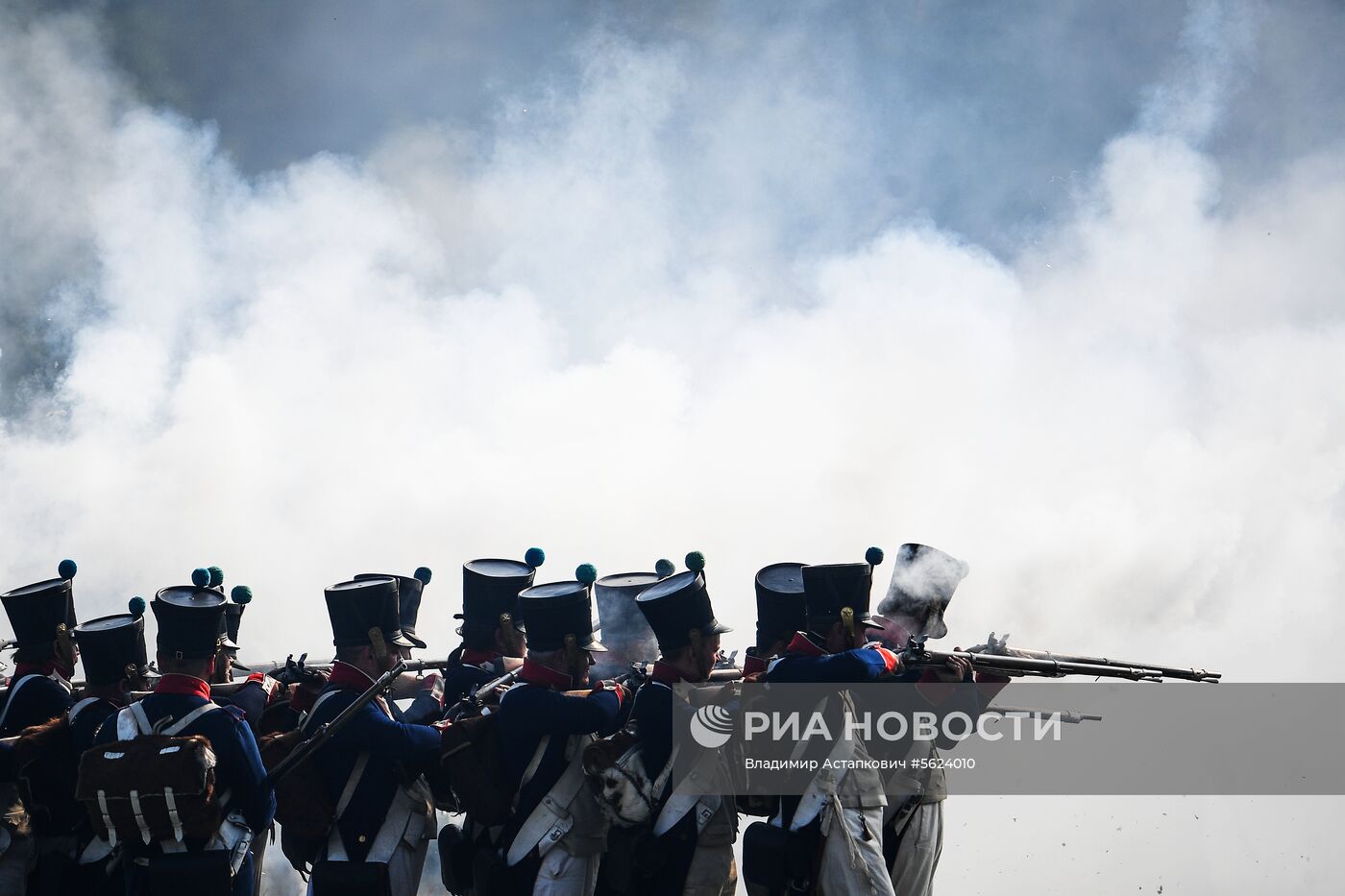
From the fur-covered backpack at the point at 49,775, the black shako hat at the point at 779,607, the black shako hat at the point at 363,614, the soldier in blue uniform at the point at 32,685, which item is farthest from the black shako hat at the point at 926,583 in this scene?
the soldier in blue uniform at the point at 32,685

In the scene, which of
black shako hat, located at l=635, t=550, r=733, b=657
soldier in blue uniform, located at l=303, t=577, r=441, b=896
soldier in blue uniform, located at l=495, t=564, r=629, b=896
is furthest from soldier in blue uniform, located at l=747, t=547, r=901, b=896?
soldier in blue uniform, located at l=303, t=577, r=441, b=896

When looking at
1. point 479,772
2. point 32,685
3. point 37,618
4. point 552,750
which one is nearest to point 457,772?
point 479,772

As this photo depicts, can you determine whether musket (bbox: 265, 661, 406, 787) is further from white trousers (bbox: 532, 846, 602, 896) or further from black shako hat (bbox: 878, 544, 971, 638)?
black shako hat (bbox: 878, 544, 971, 638)

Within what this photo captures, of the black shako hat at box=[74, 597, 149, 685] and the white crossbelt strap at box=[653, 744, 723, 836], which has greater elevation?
the black shako hat at box=[74, 597, 149, 685]

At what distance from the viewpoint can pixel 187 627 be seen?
5766 mm

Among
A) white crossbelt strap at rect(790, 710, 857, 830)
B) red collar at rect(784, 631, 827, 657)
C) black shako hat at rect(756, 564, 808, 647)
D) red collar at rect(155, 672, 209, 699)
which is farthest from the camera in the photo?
black shako hat at rect(756, 564, 808, 647)

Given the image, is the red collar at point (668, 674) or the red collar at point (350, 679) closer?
the red collar at point (668, 674)

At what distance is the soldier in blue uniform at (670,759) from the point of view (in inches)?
227

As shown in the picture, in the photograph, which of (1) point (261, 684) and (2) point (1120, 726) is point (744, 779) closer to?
(1) point (261, 684)

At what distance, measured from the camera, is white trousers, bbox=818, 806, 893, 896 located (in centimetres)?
530

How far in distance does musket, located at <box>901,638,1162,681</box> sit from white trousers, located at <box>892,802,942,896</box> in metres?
0.91

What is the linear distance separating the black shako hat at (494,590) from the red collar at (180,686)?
2.01m

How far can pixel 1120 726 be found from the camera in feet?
33.1

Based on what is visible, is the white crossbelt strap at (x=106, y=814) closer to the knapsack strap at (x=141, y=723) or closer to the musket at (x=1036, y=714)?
the knapsack strap at (x=141, y=723)
